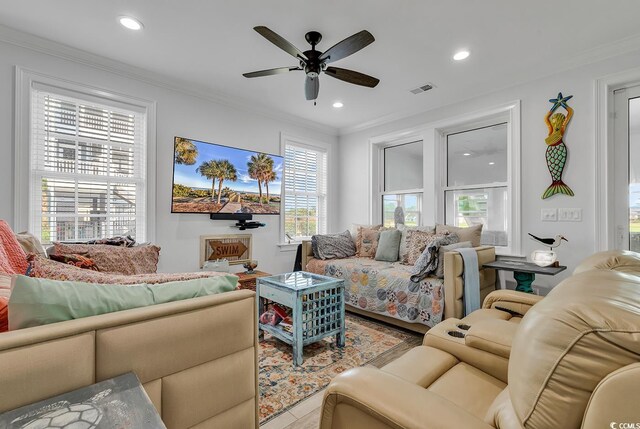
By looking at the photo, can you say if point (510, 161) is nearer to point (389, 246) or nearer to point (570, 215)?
point (570, 215)

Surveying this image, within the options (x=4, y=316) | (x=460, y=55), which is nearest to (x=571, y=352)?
(x=4, y=316)

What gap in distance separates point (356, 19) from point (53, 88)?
9.24 feet

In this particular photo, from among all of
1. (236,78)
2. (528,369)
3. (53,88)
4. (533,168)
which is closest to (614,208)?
(533,168)

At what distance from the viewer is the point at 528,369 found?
64 centimetres

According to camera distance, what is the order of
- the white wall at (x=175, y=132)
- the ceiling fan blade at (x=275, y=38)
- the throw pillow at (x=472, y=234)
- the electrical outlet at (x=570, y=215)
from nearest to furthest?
the ceiling fan blade at (x=275, y=38)
the white wall at (x=175, y=132)
the electrical outlet at (x=570, y=215)
the throw pillow at (x=472, y=234)

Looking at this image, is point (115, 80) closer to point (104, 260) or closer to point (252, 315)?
point (104, 260)

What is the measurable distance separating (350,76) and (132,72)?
2.34m

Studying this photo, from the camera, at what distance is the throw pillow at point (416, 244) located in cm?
338

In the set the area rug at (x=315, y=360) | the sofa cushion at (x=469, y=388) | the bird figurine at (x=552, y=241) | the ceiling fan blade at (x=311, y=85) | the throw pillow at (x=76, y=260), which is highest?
the ceiling fan blade at (x=311, y=85)

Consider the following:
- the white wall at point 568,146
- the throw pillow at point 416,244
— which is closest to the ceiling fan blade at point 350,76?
the white wall at point 568,146

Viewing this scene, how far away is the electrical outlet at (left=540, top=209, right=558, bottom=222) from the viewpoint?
3082 millimetres

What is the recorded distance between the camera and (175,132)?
3.49 metres

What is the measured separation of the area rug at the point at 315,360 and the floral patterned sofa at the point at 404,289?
20cm

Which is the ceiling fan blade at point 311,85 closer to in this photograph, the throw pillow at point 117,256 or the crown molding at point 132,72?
the crown molding at point 132,72
